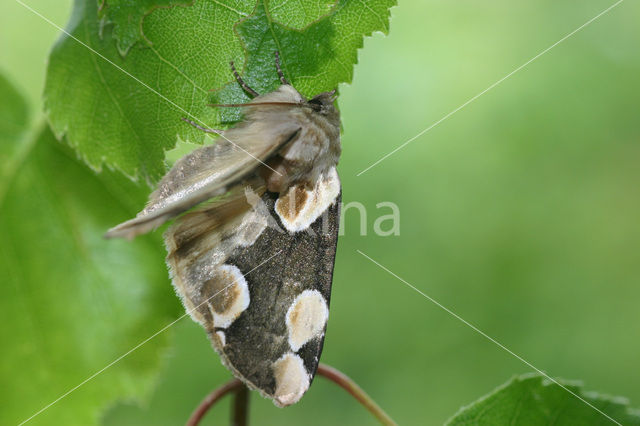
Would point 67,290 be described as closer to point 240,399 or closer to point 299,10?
point 240,399

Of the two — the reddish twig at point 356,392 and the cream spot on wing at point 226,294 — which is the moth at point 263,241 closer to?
the cream spot on wing at point 226,294

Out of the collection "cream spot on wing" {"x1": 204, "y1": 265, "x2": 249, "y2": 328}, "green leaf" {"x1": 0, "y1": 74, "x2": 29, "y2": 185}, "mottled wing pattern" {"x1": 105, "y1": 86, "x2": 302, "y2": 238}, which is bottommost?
"cream spot on wing" {"x1": 204, "y1": 265, "x2": 249, "y2": 328}

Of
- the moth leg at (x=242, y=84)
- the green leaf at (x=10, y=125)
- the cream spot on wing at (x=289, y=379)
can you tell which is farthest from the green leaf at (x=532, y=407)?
the green leaf at (x=10, y=125)

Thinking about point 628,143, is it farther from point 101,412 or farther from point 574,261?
point 101,412

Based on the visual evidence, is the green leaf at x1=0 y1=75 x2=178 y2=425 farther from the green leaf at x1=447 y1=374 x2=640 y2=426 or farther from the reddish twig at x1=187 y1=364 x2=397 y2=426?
the green leaf at x1=447 y1=374 x2=640 y2=426

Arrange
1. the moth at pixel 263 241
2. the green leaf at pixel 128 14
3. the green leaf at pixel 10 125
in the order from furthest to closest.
A: 1. the green leaf at pixel 10 125
2. the moth at pixel 263 241
3. the green leaf at pixel 128 14

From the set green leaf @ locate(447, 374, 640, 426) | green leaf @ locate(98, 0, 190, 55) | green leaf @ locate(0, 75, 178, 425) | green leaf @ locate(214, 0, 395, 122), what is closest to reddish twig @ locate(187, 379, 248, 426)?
green leaf @ locate(0, 75, 178, 425)
